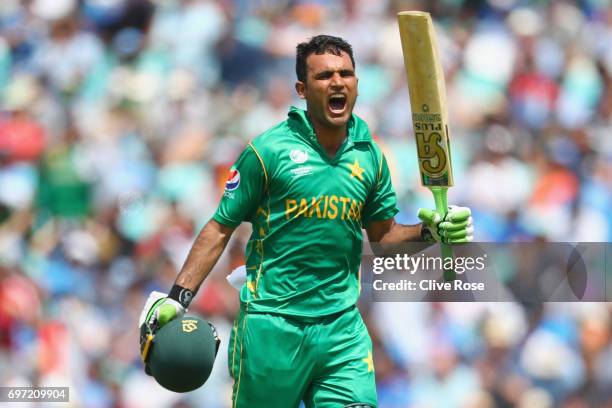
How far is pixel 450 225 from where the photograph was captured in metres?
4.31

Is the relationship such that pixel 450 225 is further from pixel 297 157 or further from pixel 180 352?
pixel 180 352

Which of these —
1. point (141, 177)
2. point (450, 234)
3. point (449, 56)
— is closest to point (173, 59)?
point (141, 177)

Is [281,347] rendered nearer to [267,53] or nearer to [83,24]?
[267,53]

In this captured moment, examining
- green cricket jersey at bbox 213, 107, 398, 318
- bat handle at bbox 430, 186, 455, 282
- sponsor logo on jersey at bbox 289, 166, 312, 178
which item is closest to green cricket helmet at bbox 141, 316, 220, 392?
green cricket jersey at bbox 213, 107, 398, 318

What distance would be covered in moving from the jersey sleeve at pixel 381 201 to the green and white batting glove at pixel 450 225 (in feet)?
0.47

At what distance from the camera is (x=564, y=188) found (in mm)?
6586

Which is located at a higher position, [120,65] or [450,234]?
[120,65]

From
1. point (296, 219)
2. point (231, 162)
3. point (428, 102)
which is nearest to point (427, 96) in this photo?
point (428, 102)

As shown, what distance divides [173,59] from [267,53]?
0.61 metres

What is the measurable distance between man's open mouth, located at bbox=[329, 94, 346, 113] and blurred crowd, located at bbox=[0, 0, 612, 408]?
2.38 m

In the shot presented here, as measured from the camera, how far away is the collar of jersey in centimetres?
431

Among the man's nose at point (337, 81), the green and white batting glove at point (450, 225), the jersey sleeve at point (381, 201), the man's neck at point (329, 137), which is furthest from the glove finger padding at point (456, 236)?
the man's nose at point (337, 81)

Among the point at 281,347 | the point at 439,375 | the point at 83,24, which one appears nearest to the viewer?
the point at 281,347

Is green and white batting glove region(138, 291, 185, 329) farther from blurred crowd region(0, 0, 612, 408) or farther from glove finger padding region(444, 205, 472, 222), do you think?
blurred crowd region(0, 0, 612, 408)
